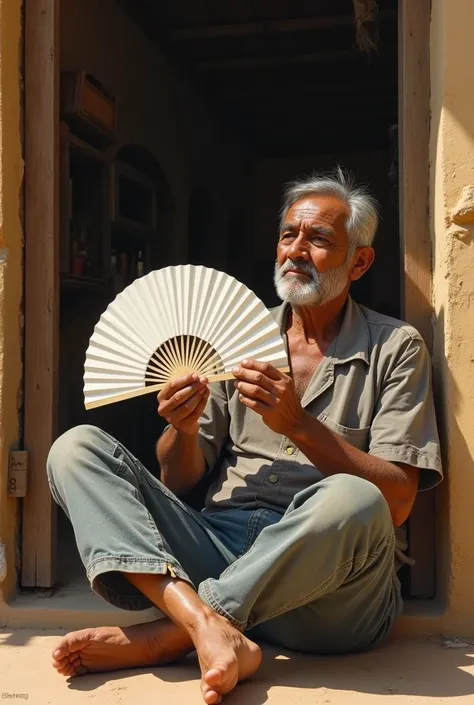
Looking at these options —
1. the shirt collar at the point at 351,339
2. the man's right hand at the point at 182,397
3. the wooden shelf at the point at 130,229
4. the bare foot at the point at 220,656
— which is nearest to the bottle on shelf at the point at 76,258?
the wooden shelf at the point at 130,229

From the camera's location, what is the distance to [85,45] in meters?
4.02

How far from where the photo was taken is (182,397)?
7.07ft

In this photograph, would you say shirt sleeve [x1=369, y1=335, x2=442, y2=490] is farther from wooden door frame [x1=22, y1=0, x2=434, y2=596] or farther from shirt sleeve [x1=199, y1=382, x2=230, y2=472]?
shirt sleeve [x1=199, y1=382, x2=230, y2=472]

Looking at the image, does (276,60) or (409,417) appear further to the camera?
(276,60)

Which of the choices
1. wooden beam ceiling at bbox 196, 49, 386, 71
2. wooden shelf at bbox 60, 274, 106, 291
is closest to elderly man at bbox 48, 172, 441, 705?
wooden shelf at bbox 60, 274, 106, 291

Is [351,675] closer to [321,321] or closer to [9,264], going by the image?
[321,321]

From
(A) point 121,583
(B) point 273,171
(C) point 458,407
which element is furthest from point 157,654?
(B) point 273,171

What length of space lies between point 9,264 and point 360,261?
1155mm

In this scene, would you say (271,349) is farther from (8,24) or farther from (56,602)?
(8,24)

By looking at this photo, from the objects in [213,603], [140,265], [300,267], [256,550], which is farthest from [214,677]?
[140,265]

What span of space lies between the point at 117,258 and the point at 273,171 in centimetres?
410

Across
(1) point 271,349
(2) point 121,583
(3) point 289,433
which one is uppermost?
(1) point 271,349

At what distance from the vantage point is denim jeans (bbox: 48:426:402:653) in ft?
6.26

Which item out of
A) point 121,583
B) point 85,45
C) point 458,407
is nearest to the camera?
point 121,583
